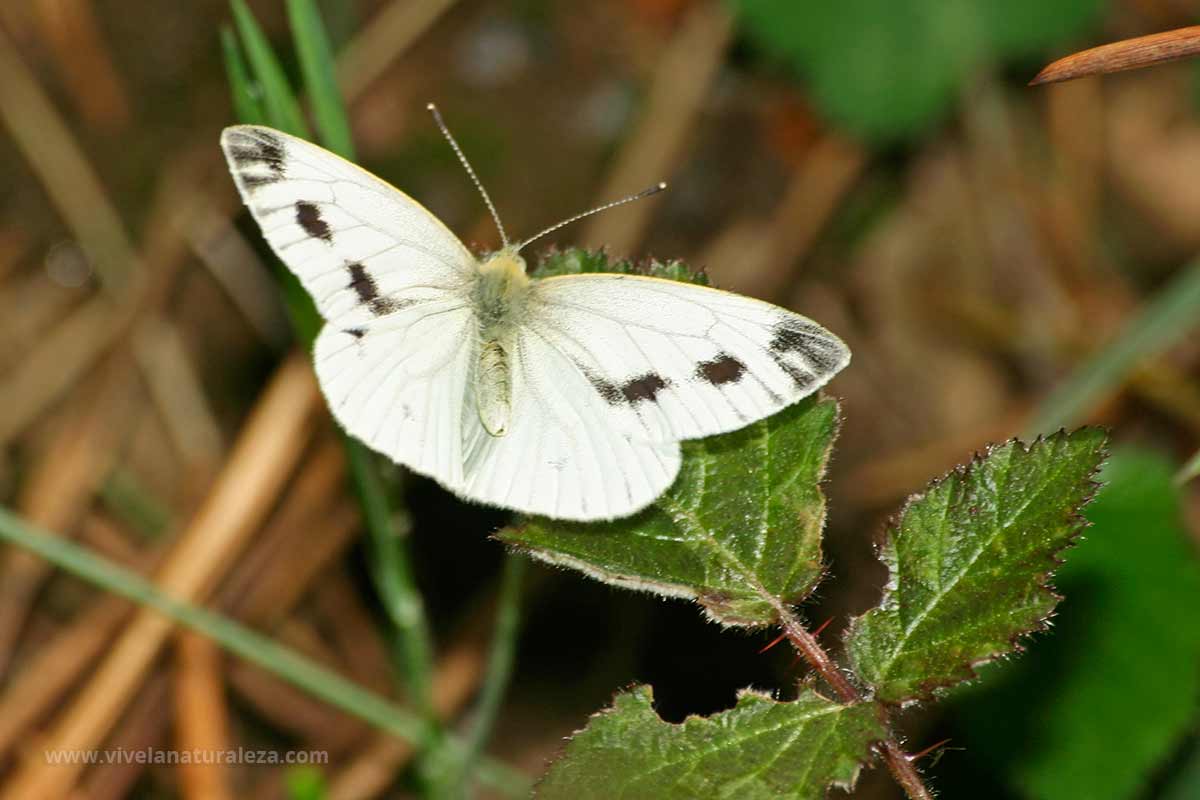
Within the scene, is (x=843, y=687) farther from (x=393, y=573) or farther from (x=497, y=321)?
(x=393, y=573)

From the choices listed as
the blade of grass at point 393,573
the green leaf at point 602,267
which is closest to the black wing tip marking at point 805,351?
the green leaf at point 602,267

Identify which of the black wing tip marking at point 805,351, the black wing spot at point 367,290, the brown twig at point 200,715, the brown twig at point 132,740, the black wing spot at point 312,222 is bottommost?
the brown twig at point 132,740

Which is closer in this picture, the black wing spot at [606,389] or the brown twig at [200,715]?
the black wing spot at [606,389]

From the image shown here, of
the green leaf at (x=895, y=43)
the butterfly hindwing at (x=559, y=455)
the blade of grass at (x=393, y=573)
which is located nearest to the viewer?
the butterfly hindwing at (x=559, y=455)

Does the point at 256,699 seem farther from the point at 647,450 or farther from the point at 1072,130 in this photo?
the point at 1072,130

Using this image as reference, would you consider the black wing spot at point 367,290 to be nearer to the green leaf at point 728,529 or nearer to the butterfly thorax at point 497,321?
the butterfly thorax at point 497,321

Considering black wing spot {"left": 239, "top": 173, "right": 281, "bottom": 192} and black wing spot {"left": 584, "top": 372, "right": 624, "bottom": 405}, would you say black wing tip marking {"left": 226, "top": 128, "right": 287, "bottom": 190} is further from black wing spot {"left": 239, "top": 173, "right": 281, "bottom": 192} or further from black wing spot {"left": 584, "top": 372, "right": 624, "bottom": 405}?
black wing spot {"left": 584, "top": 372, "right": 624, "bottom": 405}

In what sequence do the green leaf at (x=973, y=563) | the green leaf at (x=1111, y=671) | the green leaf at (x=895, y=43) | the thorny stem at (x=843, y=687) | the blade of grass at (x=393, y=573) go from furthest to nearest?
the green leaf at (x=895, y=43), the green leaf at (x=1111, y=671), the blade of grass at (x=393, y=573), the green leaf at (x=973, y=563), the thorny stem at (x=843, y=687)
